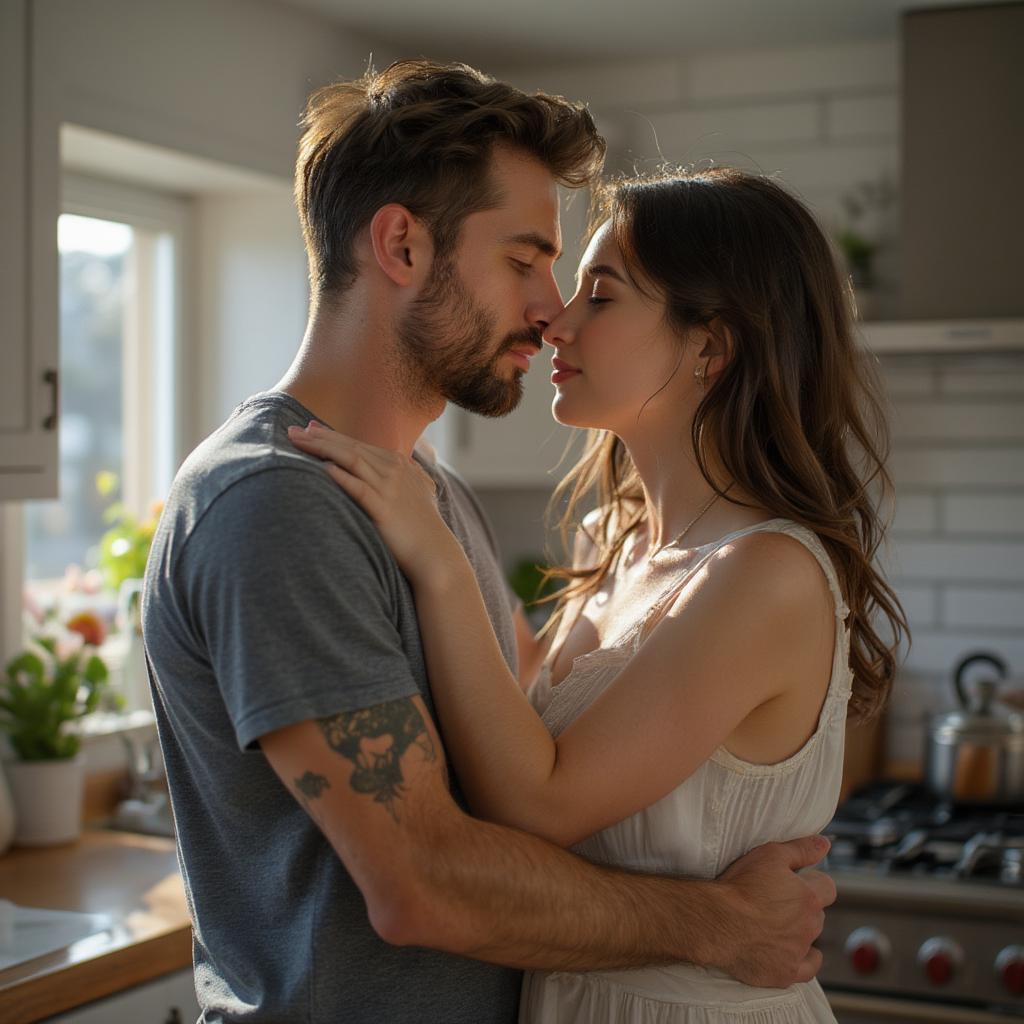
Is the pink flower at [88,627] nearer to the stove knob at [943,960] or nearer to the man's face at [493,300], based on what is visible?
the man's face at [493,300]

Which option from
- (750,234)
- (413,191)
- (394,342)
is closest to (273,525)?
(394,342)

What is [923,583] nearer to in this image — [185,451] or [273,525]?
[185,451]

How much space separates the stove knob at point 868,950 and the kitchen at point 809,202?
35.3 inches

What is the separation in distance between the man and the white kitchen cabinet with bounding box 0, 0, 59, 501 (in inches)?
36.3

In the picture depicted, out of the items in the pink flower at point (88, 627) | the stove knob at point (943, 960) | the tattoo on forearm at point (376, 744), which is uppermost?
the tattoo on forearm at point (376, 744)

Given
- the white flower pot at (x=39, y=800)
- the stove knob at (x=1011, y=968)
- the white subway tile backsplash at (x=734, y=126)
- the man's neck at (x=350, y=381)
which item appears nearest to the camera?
the man's neck at (x=350, y=381)

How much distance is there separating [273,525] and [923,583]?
2543mm

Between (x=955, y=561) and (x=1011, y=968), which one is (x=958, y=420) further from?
(x=1011, y=968)

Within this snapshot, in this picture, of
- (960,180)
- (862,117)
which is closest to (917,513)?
(960,180)

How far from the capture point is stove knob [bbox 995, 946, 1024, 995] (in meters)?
2.41

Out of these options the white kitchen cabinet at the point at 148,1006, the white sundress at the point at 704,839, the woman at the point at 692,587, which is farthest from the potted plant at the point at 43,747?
the white sundress at the point at 704,839

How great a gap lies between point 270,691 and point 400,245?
1.71 feet

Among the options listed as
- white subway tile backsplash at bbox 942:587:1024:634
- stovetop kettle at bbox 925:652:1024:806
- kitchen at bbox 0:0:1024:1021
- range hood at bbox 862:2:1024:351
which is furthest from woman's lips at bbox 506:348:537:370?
white subway tile backsplash at bbox 942:587:1024:634

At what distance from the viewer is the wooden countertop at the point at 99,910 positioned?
1903 millimetres
